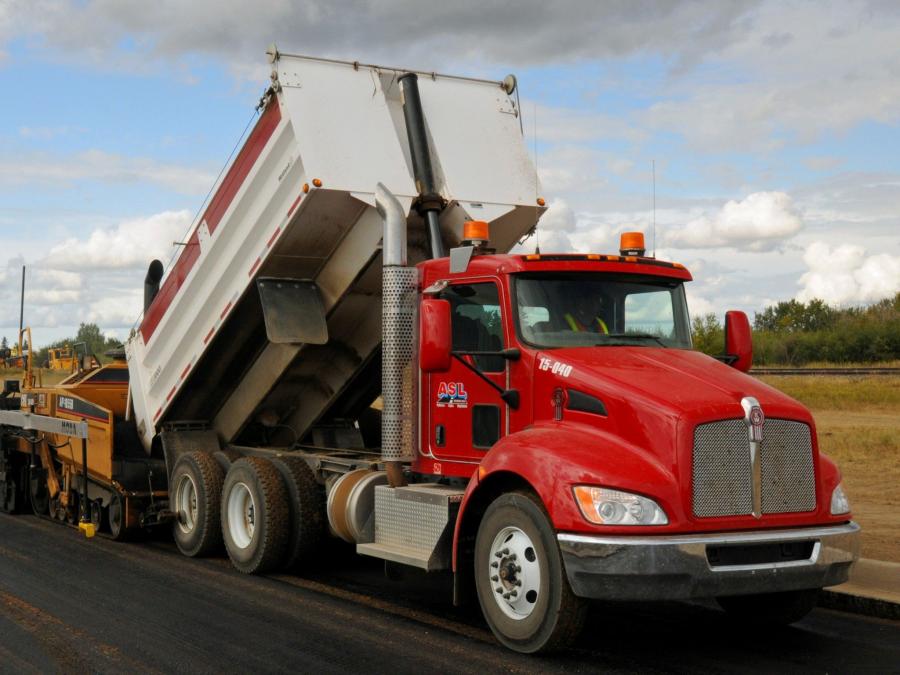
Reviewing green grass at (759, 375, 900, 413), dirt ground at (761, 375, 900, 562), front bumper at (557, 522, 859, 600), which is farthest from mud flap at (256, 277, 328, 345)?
green grass at (759, 375, 900, 413)

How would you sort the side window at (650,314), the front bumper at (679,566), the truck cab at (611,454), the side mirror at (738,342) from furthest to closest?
the side mirror at (738,342)
the side window at (650,314)
the truck cab at (611,454)
the front bumper at (679,566)

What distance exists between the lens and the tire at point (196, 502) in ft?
32.9

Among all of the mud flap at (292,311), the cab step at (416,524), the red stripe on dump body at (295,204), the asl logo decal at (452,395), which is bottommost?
the cab step at (416,524)

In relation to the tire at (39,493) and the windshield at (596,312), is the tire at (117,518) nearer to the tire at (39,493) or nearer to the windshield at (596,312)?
the tire at (39,493)

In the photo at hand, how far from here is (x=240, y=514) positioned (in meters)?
9.73

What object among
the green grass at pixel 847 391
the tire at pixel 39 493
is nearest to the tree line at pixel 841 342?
the green grass at pixel 847 391

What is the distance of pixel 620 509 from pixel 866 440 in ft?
50.5

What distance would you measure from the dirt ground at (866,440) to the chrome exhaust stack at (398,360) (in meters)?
4.10

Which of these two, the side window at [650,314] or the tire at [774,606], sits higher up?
the side window at [650,314]

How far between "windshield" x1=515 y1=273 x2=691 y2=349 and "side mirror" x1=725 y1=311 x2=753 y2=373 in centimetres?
33

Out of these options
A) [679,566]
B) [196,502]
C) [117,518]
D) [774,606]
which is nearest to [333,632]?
[679,566]

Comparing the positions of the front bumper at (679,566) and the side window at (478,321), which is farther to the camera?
the side window at (478,321)

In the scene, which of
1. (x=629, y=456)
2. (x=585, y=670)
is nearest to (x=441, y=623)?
(x=585, y=670)

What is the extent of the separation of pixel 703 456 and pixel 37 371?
10.3 meters
